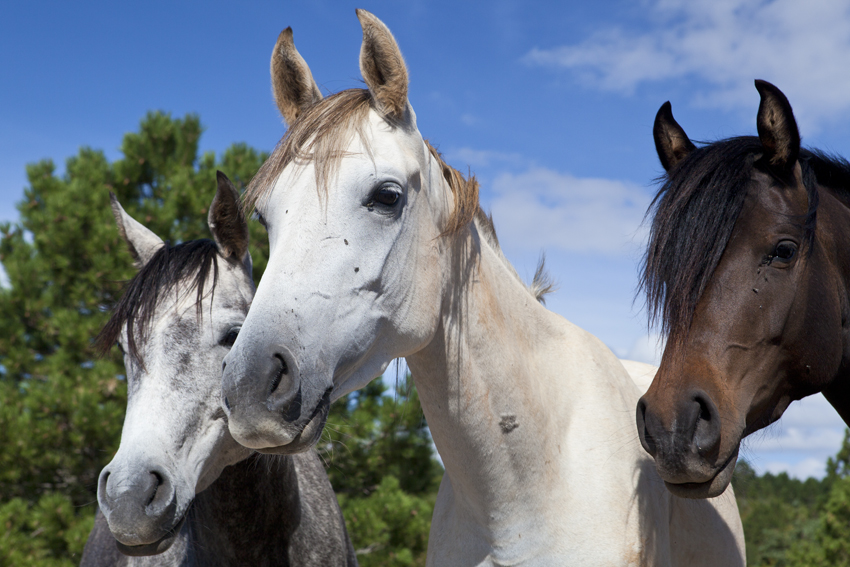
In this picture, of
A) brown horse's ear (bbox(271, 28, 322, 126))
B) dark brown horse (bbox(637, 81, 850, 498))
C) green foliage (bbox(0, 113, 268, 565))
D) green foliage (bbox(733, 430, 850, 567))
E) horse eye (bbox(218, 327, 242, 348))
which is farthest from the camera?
green foliage (bbox(733, 430, 850, 567))

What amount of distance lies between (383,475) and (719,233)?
756cm

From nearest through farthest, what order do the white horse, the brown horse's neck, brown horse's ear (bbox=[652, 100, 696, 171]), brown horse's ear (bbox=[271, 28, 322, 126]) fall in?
the white horse < the brown horse's neck < brown horse's ear (bbox=[271, 28, 322, 126]) < brown horse's ear (bbox=[652, 100, 696, 171])

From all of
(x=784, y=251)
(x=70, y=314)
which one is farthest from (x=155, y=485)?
(x=70, y=314)

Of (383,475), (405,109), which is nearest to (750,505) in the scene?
(383,475)

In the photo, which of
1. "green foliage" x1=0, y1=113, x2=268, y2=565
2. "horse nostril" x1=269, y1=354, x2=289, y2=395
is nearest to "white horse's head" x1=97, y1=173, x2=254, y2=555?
"horse nostril" x1=269, y1=354, x2=289, y2=395

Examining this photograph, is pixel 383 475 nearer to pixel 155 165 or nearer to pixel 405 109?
pixel 155 165

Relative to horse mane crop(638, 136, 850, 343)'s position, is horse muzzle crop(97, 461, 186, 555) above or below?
below

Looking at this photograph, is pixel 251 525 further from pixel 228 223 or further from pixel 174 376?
pixel 228 223

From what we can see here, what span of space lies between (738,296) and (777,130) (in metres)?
0.63

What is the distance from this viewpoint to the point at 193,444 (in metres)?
2.35

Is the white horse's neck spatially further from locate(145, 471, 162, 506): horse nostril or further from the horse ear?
locate(145, 471, 162, 506): horse nostril

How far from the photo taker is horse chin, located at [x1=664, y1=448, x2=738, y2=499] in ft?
5.73

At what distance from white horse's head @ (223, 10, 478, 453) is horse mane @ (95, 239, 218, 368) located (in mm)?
823

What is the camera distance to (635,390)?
262 centimetres
